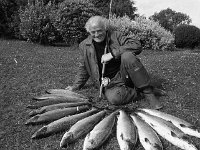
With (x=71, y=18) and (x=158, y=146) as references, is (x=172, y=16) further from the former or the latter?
(x=158, y=146)

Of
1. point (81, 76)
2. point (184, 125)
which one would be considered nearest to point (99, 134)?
point (184, 125)

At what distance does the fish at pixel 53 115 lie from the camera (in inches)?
191

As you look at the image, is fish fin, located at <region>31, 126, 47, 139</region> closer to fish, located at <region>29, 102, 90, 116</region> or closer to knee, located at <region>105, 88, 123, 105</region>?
fish, located at <region>29, 102, 90, 116</region>

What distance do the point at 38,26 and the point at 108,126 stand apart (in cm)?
877

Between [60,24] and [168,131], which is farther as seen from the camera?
[60,24]

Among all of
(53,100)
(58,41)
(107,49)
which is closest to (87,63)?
(107,49)

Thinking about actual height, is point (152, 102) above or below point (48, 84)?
above

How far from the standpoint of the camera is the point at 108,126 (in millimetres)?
4531

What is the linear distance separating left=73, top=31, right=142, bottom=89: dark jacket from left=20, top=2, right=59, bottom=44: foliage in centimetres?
690

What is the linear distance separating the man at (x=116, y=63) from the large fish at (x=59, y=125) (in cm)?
91

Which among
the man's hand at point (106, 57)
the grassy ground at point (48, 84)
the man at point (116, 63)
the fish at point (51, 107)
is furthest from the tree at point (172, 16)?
the fish at point (51, 107)

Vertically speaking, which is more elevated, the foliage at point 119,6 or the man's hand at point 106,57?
the foliage at point 119,6

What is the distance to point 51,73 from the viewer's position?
798cm

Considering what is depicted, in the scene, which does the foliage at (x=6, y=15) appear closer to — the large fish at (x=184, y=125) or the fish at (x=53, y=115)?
the fish at (x=53, y=115)
